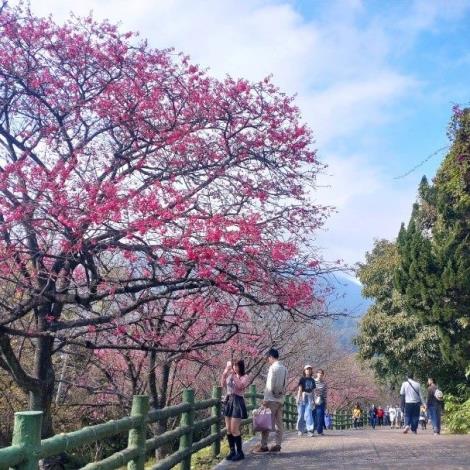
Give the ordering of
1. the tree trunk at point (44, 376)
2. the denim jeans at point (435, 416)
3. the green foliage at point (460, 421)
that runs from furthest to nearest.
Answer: the denim jeans at point (435, 416)
the green foliage at point (460, 421)
the tree trunk at point (44, 376)

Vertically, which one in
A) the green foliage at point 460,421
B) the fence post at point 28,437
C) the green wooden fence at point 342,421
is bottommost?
the green wooden fence at point 342,421

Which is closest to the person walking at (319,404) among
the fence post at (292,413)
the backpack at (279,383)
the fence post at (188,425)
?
the backpack at (279,383)

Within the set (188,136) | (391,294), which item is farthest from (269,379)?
(391,294)

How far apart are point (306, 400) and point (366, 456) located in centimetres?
533

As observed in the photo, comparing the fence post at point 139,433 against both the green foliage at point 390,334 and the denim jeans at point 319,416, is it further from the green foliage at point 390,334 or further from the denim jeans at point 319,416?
the green foliage at point 390,334

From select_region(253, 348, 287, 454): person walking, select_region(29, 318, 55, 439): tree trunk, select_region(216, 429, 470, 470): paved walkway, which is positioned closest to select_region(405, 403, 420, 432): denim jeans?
select_region(216, 429, 470, 470): paved walkway

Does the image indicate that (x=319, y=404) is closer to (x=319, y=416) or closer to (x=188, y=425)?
(x=319, y=416)

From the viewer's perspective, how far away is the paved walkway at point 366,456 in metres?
9.28

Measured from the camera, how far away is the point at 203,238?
8.92 meters

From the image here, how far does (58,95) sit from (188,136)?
2139 mm

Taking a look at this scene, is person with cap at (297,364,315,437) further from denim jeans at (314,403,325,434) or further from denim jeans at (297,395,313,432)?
denim jeans at (314,403,325,434)

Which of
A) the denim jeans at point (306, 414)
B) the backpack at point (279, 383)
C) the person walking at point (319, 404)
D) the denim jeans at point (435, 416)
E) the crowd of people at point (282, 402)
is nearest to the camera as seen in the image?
the crowd of people at point (282, 402)

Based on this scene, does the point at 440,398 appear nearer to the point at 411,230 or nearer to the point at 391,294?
the point at 411,230

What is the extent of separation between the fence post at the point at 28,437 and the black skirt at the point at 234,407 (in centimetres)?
609
